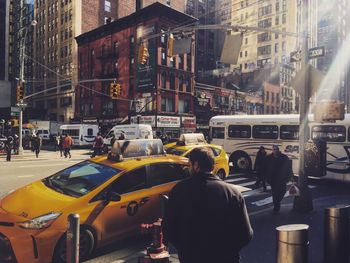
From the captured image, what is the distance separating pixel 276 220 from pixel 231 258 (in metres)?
5.77

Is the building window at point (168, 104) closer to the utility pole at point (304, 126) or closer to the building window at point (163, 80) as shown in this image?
the building window at point (163, 80)

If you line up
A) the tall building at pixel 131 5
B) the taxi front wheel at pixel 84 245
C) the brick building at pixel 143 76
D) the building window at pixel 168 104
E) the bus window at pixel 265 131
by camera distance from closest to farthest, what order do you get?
the taxi front wheel at pixel 84 245
the bus window at pixel 265 131
the brick building at pixel 143 76
the building window at pixel 168 104
the tall building at pixel 131 5

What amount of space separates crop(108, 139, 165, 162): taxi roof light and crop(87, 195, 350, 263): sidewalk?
5.71ft

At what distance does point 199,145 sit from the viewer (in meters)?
14.5

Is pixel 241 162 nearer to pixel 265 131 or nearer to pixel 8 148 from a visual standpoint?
pixel 265 131

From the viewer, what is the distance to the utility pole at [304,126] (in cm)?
883

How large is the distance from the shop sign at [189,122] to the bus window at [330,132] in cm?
3329

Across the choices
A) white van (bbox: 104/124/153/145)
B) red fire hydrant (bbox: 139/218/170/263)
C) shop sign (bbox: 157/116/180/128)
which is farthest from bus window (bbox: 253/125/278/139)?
shop sign (bbox: 157/116/180/128)

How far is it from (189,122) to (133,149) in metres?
40.9

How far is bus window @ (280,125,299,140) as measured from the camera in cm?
1555

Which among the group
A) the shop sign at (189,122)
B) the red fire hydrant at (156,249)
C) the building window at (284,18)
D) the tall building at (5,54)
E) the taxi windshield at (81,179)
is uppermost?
the building window at (284,18)

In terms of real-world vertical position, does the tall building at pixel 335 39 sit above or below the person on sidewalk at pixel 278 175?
above

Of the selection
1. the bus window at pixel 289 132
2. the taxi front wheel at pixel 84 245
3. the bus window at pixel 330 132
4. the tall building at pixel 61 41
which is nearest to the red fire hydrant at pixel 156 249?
the taxi front wheel at pixel 84 245

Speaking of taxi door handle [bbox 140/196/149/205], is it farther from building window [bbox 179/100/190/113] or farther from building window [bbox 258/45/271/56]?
building window [bbox 258/45/271/56]
